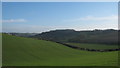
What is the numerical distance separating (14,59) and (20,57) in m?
1.69

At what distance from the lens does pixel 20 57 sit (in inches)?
2068

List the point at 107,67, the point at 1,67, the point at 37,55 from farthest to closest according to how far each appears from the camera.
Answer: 1. the point at 37,55
2. the point at 1,67
3. the point at 107,67

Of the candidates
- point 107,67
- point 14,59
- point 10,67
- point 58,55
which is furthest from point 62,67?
point 58,55

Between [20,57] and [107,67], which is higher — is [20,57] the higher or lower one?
the lower one

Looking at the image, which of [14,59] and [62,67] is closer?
[62,67]

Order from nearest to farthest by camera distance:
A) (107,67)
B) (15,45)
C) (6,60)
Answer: (107,67), (6,60), (15,45)

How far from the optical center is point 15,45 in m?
62.8

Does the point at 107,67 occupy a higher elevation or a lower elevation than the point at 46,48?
higher

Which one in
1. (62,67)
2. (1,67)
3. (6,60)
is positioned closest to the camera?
(62,67)

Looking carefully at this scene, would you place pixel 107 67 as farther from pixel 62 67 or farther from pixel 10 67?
pixel 10 67

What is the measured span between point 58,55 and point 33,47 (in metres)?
9.47

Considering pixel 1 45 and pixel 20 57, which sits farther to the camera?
pixel 1 45

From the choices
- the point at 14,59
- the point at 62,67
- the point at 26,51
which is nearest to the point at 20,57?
the point at 14,59

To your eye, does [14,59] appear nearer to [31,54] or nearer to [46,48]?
[31,54]
